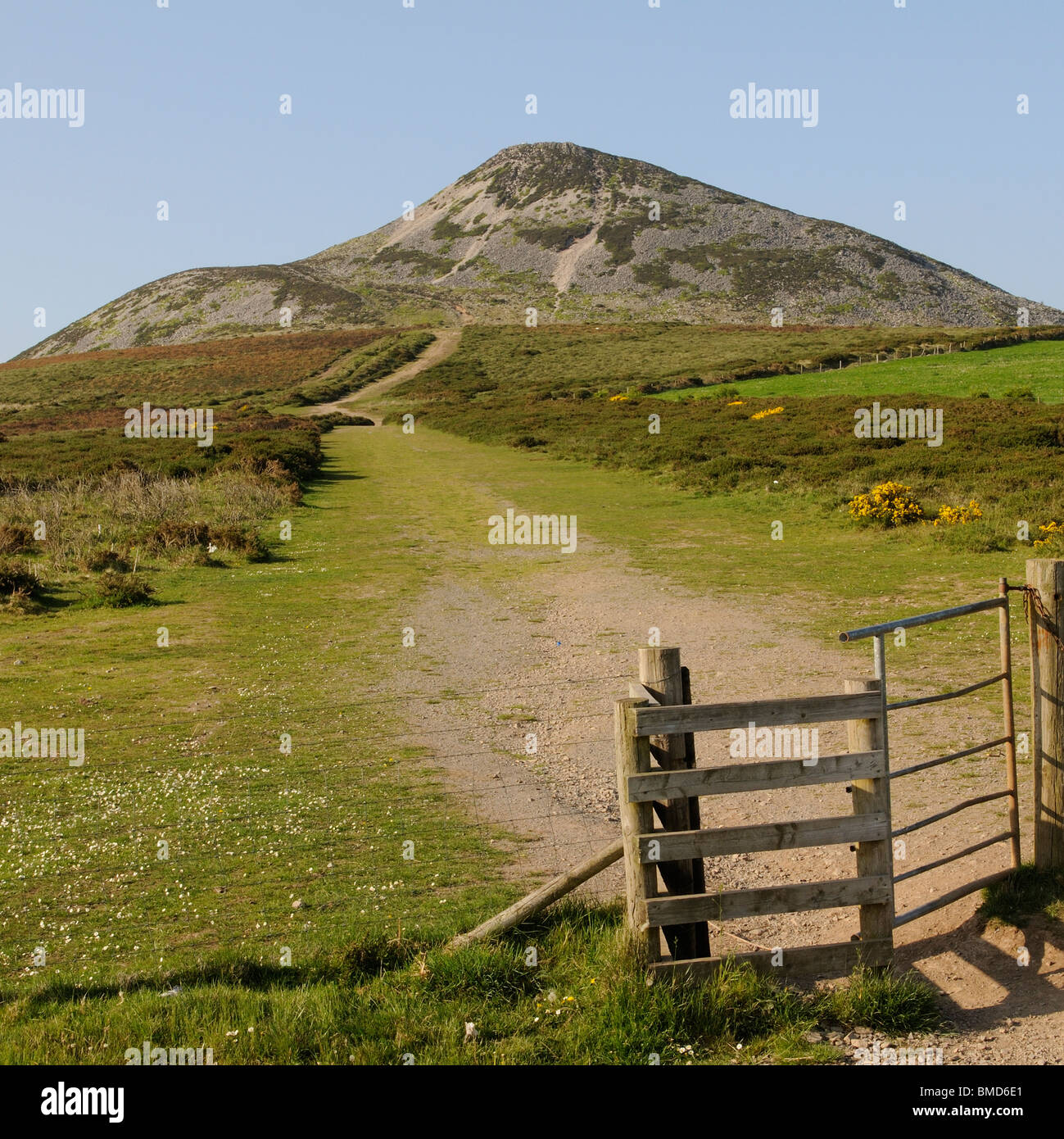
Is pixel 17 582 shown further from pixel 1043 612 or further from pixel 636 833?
pixel 1043 612

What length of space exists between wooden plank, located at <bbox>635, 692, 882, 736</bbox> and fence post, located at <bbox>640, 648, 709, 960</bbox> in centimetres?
12

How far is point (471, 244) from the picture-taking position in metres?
178

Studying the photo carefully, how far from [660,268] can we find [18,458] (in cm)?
12627

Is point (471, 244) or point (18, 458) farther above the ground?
point (471, 244)

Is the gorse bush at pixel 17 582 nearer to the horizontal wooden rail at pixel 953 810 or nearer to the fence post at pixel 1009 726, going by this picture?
the horizontal wooden rail at pixel 953 810

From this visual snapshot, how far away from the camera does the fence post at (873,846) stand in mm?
5133

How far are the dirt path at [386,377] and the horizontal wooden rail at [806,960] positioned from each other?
187 feet

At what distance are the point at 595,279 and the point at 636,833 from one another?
152 meters

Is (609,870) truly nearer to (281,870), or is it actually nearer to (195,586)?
(281,870)

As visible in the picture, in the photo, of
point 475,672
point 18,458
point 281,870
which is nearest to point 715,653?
point 475,672

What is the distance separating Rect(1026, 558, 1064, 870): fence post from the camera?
585cm

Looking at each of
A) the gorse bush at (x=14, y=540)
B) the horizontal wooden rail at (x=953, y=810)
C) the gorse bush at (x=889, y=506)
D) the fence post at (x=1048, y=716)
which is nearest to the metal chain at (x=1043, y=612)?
the fence post at (x=1048, y=716)

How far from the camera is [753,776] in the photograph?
4.99 m

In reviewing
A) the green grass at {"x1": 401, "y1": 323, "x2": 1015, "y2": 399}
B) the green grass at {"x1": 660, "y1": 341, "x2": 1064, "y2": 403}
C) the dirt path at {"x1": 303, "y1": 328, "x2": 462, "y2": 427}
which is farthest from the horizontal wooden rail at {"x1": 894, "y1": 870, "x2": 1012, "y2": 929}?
the green grass at {"x1": 401, "y1": 323, "x2": 1015, "y2": 399}
